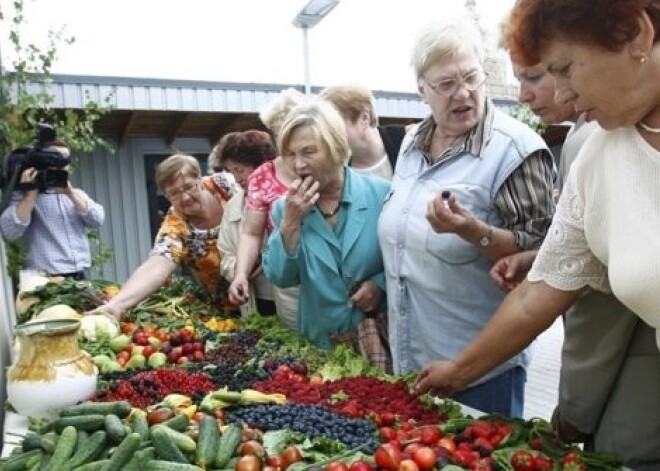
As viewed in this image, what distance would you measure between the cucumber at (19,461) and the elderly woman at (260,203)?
5.53ft

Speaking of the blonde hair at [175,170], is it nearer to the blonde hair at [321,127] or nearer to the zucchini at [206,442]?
the blonde hair at [321,127]

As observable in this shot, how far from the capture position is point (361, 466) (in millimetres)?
1518

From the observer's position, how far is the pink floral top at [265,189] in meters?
3.39

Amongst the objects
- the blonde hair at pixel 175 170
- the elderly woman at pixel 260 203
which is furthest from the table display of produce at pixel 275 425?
the blonde hair at pixel 175 170

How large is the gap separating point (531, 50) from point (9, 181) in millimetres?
3111

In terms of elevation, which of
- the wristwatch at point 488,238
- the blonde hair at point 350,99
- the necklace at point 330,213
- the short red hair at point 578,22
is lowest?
the wristwatch at point 488,238

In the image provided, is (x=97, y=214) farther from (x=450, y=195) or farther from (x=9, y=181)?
(x=450, y=195)

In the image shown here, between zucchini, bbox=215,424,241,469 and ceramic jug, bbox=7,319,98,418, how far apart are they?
636 mm

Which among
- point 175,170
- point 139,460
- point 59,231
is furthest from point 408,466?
point 59,231

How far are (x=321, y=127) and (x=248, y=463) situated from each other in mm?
1482

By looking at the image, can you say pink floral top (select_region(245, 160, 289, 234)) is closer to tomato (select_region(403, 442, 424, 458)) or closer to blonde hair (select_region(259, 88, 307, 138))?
blonde hair (select_region(259, 88, 307, 138))

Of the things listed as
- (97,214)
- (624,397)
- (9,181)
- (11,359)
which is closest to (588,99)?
(624,397)

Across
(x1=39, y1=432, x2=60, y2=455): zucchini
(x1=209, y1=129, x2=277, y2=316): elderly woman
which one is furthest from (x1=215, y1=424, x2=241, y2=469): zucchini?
(x1=209, y1=129, x2=277, y2=316): elderly woman

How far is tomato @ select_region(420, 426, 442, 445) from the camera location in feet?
5.44
